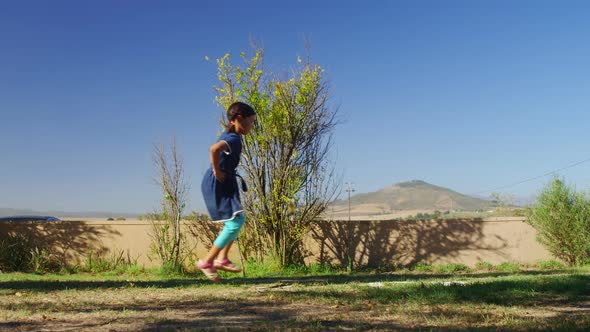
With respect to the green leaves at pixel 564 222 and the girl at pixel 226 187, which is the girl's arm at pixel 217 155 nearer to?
the girl at pixel 226 187

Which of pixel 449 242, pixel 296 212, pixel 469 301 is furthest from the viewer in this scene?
pixel 449 242

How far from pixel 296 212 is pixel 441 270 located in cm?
450

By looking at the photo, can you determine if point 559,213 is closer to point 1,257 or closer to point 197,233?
point 197,233

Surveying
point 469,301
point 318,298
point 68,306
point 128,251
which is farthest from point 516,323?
point 128,251

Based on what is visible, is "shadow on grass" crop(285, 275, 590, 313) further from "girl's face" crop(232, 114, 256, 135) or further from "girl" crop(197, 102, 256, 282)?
"girl's face" crop(232, 114, 256, 135)

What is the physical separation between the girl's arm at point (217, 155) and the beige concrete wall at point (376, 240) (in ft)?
36.8

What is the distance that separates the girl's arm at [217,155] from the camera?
4905mm

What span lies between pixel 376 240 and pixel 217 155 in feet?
39.4

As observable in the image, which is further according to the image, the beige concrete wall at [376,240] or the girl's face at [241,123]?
the beige concrete wall at [376,240]

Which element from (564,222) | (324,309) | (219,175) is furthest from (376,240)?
(219,175)

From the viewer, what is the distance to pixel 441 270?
15.8 meters

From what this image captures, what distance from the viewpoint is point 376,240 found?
16297 millimetres

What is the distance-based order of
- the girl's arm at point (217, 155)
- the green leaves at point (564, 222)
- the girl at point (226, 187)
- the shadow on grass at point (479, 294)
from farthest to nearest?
1. the green leaves at point (564, 222)
2. the shadow on grass at point (479, 294)
3. the girl at point (226, 187)
4. the girl's arm at point (217, 155)

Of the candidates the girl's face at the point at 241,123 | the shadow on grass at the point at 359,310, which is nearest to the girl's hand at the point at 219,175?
the girl's face at the point at 241,123
